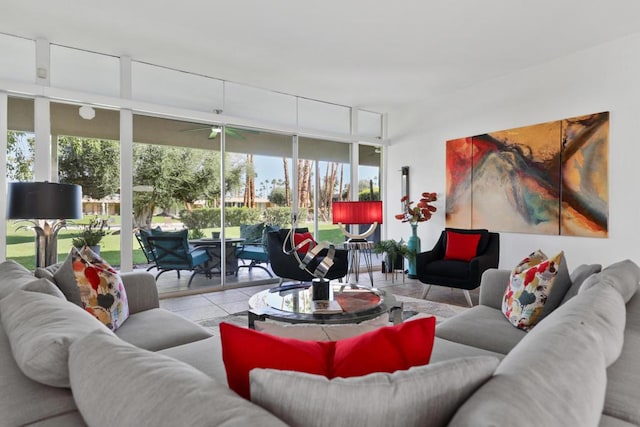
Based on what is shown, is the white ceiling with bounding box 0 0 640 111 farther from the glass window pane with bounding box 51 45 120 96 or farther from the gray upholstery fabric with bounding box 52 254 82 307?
the gray upholstery fabric with bounding box 52 254 82 307

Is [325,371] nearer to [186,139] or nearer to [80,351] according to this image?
[80,351]

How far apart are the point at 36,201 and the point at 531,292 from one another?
3.40m

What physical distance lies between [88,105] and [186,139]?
1.14m

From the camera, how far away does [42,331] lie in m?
1.04

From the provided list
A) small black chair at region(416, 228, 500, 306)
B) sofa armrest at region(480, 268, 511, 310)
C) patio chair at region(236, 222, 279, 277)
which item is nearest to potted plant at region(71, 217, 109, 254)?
patio chair at region(236, 222, 279, 277)

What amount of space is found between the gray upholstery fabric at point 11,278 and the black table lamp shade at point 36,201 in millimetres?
995

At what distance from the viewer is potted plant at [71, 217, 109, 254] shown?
4402mm

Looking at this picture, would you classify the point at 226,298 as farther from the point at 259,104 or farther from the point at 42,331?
the point at 42,331

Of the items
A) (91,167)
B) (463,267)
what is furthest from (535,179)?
(91,167)

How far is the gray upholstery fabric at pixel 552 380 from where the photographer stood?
0.66m

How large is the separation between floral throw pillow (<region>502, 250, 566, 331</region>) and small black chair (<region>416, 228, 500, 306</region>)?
1.86 metres

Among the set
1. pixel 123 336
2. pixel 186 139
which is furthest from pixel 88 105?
pixel 123 336

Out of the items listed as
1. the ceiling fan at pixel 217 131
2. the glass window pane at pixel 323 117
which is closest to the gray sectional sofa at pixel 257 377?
the ceiling fan at pixel 217 131

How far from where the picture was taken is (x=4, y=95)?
3.88m
